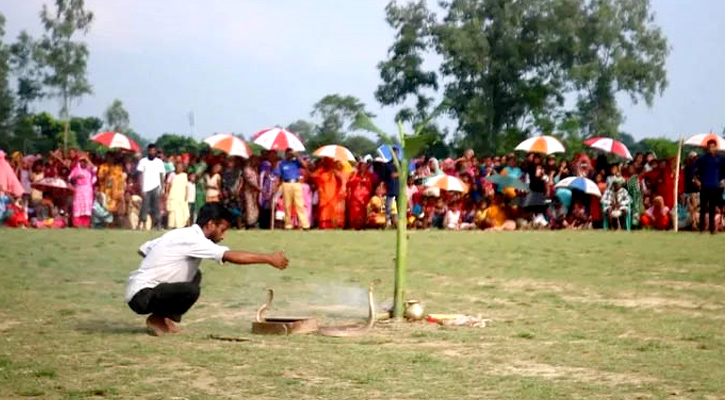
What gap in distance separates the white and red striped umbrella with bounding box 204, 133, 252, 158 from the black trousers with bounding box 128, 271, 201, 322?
17.4m

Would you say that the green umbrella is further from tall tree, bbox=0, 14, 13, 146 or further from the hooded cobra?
tall tree, bbox=0, 14, 13, 146

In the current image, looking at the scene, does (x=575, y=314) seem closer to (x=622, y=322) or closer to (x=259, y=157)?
(x=622, y=322)

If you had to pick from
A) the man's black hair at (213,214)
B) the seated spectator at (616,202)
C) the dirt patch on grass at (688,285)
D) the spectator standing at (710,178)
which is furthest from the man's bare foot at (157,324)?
the seated spectator at (616,202)

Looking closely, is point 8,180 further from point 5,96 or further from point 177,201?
point 5,96

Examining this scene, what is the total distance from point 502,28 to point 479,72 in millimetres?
2108

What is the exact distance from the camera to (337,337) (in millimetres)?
9773

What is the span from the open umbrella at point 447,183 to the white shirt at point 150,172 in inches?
231

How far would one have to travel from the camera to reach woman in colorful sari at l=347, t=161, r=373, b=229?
90.8 feet

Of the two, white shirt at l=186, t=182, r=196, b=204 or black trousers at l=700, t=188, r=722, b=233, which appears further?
white shirt at l=186, t=182, r=196, b=204

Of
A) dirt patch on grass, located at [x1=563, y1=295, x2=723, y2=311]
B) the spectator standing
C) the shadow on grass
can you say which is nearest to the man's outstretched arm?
the shadow on grass

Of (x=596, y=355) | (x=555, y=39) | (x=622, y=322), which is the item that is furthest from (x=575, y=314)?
(x=555, y=39)

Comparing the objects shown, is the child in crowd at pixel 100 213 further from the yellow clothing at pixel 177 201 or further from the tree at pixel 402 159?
the tree at pixel 402 159

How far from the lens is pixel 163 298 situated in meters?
9.66

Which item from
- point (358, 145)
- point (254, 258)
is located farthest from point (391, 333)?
point (358, 145)
